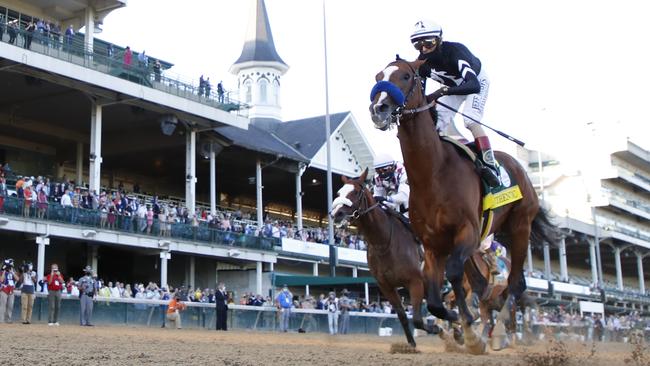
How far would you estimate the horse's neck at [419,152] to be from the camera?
8.44 meters

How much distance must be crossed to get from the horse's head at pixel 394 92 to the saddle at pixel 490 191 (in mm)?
790

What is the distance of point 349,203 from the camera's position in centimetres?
1311

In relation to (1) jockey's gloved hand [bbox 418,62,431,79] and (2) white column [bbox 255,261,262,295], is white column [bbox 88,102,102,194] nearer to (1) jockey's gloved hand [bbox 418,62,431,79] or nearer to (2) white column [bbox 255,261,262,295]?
(2) white column [bbox 255,261,262,295]

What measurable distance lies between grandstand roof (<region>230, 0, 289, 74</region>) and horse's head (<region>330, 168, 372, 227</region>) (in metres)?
50.2

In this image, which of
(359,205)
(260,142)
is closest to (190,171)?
(260,142)

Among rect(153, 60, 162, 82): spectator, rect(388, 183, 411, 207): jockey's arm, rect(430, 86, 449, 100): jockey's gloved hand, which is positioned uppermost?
rect(153, 60, 162, 82): spectator

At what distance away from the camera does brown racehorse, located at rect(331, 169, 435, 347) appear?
13.1 m

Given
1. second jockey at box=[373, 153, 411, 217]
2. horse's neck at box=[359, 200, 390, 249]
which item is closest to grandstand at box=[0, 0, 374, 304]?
second jockey at box=[373, 153, 411, 217]

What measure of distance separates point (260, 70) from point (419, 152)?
2181 inches

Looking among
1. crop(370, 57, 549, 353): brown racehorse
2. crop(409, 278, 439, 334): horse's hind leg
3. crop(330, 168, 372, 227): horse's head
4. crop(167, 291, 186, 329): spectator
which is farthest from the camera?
crop(167, 291, 186, 329): spectator

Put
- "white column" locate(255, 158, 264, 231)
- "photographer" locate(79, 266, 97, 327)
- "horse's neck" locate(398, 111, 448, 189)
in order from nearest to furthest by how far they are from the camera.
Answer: "horse's neck" locate(398, 111, 448, 189) < "photographer" locate(79, 266, 97, 327) < "white column" locate(255, 158, 264, 231)

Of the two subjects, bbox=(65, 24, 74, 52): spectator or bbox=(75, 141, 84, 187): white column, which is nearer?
bbox=(65, 24, 74, 52): spectator

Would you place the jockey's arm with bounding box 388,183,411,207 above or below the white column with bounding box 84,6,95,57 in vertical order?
below

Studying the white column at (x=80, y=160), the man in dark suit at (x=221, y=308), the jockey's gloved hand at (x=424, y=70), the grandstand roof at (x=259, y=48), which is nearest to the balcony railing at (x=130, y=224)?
the man in dark suit at (x=221, y=308)
